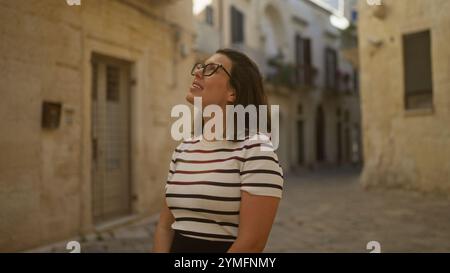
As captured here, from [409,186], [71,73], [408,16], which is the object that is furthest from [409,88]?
[71,73]

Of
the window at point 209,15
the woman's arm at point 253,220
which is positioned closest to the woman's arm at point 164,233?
the woman's arm at point 253,220

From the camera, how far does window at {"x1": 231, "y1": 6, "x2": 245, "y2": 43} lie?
638 inches

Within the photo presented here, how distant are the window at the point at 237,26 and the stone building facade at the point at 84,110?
7796mm

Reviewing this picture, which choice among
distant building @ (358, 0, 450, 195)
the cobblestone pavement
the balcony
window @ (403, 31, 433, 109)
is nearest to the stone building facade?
the cobblestone pavement

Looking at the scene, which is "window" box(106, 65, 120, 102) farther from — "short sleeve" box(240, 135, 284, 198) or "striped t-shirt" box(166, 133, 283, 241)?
"short sleeve" box(240, 135, 284, 198)

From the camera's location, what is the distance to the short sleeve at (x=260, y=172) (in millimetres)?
1551

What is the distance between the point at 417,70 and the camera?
9.85m

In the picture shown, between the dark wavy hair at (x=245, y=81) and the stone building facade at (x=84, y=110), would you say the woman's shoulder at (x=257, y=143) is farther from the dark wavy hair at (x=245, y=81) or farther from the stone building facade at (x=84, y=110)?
the stone building facade at (x=84, y=110)

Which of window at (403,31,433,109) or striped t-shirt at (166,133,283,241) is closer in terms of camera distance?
striped t-shirt at (166,133,283,241)

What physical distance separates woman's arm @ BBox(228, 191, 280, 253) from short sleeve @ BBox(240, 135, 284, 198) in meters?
0.02

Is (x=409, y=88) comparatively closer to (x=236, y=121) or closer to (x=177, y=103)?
(x=177, y=103)

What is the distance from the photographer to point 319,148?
21719 mm

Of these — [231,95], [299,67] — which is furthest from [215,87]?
[299,67]
